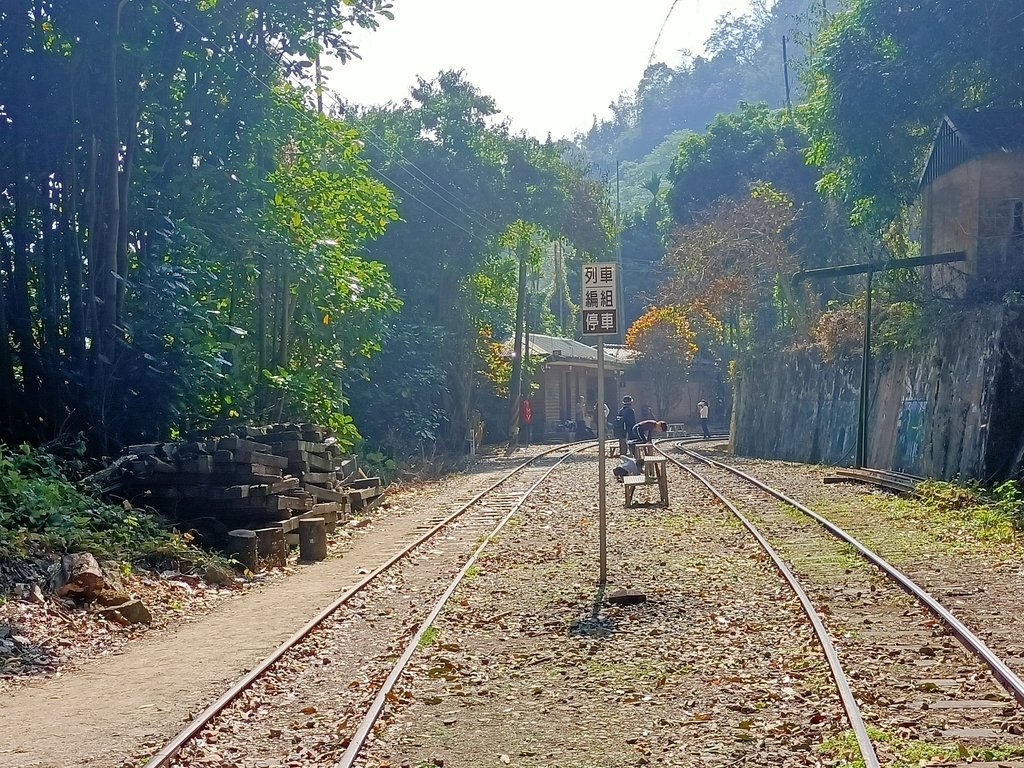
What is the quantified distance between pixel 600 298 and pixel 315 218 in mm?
13686

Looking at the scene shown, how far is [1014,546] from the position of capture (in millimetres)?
14711

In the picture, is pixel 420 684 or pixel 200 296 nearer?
pixel 420 684

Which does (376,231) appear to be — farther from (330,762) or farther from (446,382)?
(330,762)

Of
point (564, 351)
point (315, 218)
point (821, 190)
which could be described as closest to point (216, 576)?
point (315, 218)

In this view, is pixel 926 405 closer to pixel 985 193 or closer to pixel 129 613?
pixel 985 193

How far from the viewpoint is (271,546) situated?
15141 mm

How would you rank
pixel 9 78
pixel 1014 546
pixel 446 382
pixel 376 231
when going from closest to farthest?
pixel 1014 546, pixel 9 78, pixel 376 231, pixel 446 382

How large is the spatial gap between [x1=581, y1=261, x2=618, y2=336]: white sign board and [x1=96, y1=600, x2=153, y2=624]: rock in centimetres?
519

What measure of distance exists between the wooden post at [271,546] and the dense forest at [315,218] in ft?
10.3

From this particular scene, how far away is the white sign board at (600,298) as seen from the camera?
11.8 metres

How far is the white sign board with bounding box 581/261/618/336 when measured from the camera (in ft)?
38.8

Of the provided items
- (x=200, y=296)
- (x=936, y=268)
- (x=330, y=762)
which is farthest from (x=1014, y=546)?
(x=936, y=268)

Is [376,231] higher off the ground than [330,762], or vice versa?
[376,231]

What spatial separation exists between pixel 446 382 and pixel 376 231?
48.4 feet
